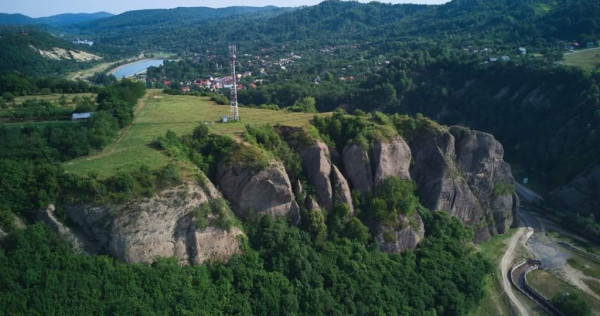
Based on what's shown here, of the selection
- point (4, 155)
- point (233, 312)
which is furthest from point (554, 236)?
point (4, 155)

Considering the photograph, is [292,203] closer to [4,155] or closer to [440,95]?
[4,155]

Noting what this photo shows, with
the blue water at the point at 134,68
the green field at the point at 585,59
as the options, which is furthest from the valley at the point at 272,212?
the blue water at the point at 134,68

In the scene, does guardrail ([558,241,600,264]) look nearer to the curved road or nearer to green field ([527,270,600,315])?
the curved road

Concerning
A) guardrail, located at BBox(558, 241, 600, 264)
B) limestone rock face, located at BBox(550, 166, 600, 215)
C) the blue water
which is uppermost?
the blue water

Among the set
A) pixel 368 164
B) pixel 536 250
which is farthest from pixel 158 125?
pixel 536 250

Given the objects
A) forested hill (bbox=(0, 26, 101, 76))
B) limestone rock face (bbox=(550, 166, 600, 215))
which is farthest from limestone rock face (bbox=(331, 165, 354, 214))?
forested hill (bbox=(0, 26, 101, 76))
